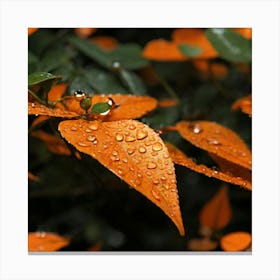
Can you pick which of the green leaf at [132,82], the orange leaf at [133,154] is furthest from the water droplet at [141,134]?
the green leaf at [132,82]

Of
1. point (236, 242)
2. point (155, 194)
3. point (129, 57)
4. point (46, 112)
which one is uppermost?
point (129, 57)

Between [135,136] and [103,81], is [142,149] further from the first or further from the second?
[103,81]

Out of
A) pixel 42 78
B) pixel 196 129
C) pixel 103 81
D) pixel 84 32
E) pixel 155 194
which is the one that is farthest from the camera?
pixel 84 32

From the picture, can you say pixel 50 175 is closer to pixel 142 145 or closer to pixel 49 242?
pixel 49 242

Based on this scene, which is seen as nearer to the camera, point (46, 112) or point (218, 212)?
point (46, 112)

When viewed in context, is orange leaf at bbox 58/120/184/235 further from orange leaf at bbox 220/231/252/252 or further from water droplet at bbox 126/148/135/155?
orange leaf at bbox 220/231/252/252

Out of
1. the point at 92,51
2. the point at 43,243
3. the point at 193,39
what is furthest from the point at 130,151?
the point at 193,39
